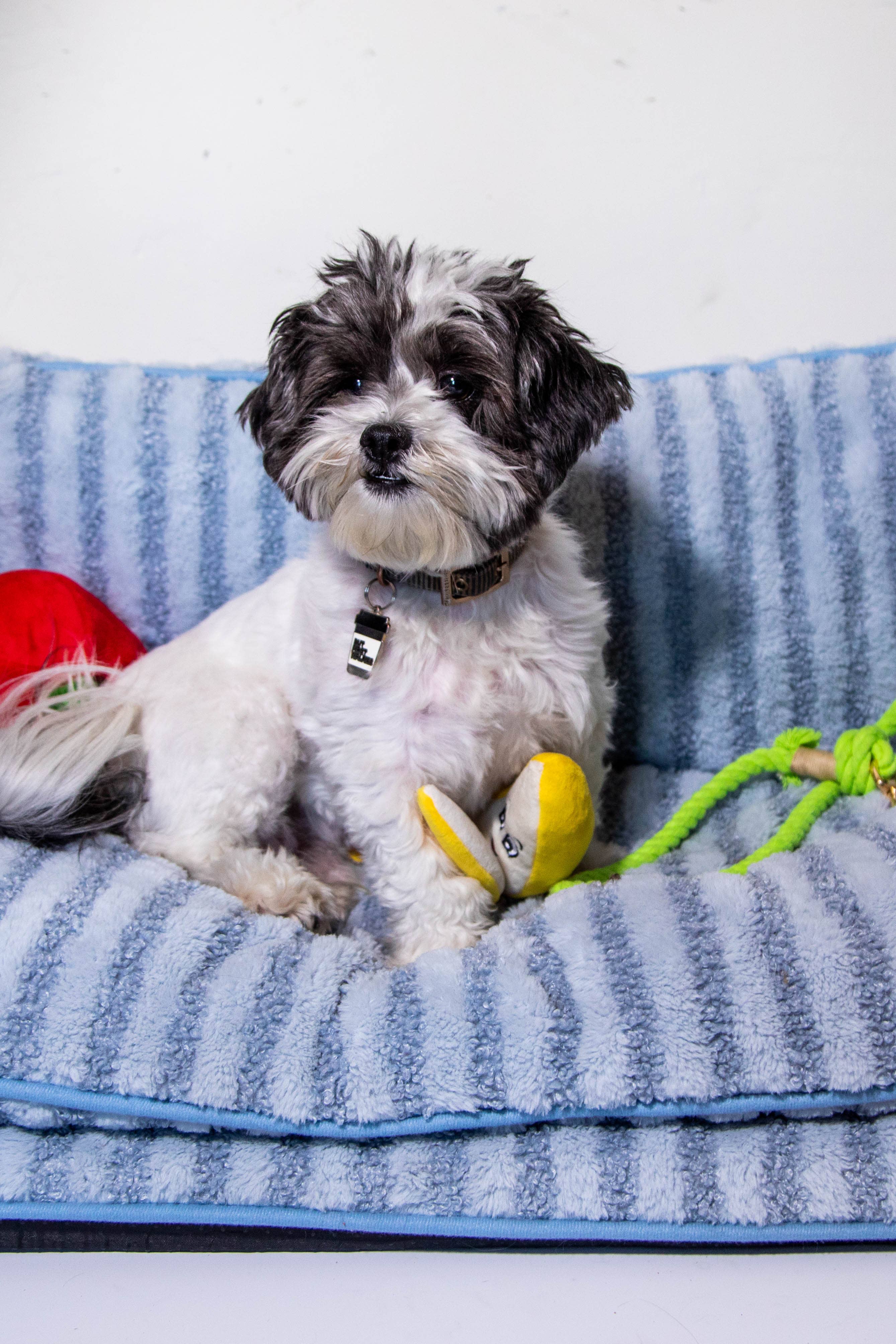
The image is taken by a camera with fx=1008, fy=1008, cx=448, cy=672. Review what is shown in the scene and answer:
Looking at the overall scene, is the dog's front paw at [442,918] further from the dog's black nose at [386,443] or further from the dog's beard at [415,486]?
the dog's black nose at [386,443]

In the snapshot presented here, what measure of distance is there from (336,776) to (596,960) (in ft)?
1.83

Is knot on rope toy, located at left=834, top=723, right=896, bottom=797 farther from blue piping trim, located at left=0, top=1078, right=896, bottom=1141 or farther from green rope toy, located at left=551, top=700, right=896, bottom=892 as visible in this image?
blue piping trim, located at left=0, top=1078, right=896, bottom=1141

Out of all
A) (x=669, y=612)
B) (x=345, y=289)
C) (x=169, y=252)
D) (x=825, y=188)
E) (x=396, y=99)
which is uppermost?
(x=396, y=99)

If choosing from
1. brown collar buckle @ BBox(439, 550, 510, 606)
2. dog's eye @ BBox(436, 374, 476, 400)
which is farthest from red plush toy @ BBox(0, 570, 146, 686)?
dog's eye @ BBox(436, 374, 476, 400)

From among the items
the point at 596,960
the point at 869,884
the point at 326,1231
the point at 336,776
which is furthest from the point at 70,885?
the point at 869,884

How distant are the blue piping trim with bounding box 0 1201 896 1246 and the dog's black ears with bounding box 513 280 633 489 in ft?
3.41

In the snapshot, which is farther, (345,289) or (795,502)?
(795,502)

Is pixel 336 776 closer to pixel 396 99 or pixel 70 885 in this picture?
pixel 70 885

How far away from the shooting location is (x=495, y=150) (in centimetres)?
231

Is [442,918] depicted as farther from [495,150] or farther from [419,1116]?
[495,150]

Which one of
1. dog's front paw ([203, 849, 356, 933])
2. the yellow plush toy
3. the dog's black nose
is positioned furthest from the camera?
dog's front paw ([203, 849, 356, 933])

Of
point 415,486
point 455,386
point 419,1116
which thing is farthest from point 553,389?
point 419,1116

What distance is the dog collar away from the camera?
1.63 meters

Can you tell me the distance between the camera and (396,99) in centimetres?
231
